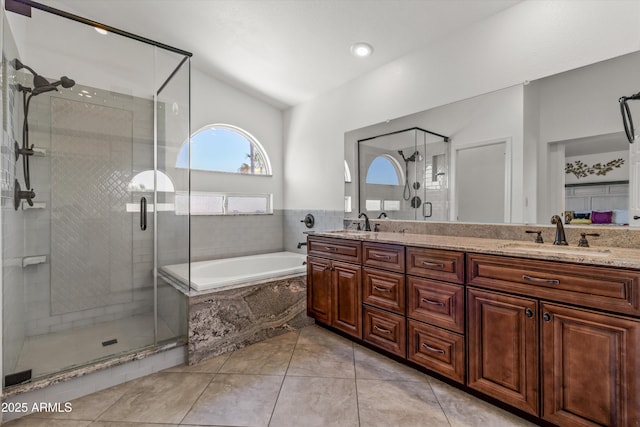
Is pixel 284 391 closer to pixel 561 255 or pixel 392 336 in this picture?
pixel 392 336

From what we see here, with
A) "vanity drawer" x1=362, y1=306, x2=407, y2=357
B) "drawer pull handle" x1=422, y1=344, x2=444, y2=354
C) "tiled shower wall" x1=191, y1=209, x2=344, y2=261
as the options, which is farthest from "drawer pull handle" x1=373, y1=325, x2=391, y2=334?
"tiled shower wall" x1=191, y1=209, x2=344, y2=261

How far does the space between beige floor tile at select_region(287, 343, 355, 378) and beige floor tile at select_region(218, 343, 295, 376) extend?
7cm

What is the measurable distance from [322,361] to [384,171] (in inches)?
71.1

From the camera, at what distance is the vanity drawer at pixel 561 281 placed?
4.10ft

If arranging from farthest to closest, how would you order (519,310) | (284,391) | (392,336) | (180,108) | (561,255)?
(180,108), (392,336), (284,391), (519,310), (561,255)

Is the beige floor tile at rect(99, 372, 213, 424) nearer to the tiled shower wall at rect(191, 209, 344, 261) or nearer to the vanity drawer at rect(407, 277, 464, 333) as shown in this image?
the vanity drawer at rect(407, 277, 464, 333)

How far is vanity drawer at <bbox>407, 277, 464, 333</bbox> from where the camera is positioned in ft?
5.83

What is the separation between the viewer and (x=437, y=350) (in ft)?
6.18

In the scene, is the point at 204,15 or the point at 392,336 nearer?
the point at 392,336

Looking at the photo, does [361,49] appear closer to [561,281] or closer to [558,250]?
[558,250]

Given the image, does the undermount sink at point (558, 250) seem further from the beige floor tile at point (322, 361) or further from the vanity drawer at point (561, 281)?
the beige floor tile at point (322, 361)

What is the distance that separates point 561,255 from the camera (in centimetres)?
143

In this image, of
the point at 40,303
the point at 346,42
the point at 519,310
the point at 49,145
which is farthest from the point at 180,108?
the point at 519,310

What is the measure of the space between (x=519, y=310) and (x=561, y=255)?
13.2 inches
